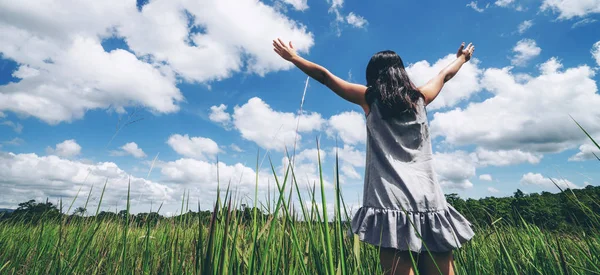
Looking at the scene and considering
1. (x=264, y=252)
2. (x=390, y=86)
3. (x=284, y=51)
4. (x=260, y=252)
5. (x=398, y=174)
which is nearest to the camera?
(x=264, y=252)

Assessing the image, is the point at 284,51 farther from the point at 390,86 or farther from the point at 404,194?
the point at 404,194

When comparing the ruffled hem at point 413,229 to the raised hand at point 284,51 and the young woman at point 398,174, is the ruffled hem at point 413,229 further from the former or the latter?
the raised hand at point 284,51

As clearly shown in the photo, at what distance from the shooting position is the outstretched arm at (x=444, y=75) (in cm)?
254

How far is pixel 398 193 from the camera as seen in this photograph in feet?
6.85

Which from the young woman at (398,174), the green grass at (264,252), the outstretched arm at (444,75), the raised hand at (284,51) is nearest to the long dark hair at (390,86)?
the young woman at (398,174)

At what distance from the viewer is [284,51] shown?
2.71 meters

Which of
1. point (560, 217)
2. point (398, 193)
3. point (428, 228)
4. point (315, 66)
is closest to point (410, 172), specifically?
point (398, 193)

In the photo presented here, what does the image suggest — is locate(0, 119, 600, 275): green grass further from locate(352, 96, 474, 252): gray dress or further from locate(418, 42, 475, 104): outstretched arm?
locate(418, 42, 475, 104): outstretched arm

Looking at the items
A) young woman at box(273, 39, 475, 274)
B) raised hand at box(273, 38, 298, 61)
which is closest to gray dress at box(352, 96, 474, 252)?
young woman at box(273, 39, 475, 274)

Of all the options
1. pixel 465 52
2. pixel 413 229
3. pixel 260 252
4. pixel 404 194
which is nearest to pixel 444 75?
pixel 465 52

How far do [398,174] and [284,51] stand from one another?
1371 mm

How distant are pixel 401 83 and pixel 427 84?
331 mm

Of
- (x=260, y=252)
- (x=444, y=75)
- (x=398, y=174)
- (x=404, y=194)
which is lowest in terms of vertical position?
(x=260, y=252)

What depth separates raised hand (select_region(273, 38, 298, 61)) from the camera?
270cm
